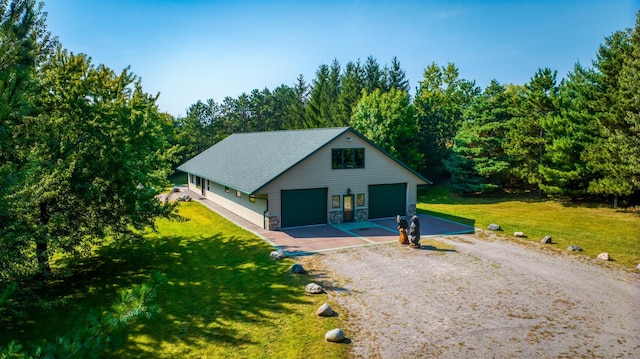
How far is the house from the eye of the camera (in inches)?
817

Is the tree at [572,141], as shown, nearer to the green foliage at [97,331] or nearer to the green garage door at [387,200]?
the green garage door at [387,200]

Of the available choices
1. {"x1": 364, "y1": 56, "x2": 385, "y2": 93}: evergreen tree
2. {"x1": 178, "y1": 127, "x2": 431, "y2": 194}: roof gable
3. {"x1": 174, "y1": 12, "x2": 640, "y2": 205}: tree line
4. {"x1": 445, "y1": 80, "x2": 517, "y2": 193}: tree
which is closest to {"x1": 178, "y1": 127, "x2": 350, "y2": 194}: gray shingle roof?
{"x1": 178, "y1": 127, "x2": 431, "y2": 194}: roof gable

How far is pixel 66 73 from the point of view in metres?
12.5

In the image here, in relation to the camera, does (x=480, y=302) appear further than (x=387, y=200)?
No

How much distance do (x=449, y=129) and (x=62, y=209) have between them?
3917 cm

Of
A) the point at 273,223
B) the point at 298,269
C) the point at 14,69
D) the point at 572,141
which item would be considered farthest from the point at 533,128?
the point at 14,69

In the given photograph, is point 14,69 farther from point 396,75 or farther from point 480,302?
point 396,75

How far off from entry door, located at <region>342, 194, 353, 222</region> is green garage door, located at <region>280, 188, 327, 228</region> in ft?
4.01

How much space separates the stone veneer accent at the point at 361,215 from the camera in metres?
22.7

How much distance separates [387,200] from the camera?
23.6 meters

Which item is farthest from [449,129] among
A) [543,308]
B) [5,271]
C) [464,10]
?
[5,271]

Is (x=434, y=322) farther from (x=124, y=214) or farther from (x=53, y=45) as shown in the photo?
(x=53, y=45)

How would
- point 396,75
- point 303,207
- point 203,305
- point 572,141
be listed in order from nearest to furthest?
point 203,305, point 303,207, point 572,141, point 396,75

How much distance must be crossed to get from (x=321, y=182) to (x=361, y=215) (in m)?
3.37
